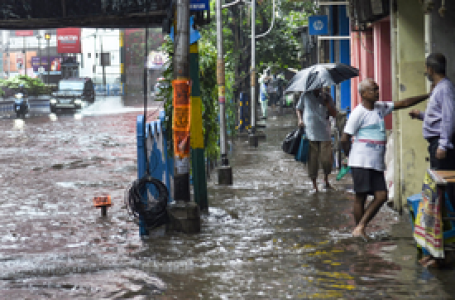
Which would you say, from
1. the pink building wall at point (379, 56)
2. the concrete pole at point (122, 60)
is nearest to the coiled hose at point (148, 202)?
the pink building wall at point (379, 56)

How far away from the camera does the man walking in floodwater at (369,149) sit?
23.0 ft

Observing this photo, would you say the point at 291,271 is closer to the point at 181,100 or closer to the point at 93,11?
the point at 181,100

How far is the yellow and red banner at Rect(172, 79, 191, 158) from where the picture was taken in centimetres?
761

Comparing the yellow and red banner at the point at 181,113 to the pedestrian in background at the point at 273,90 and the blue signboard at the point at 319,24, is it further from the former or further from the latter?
the pedestrian in background at the point at 273,90

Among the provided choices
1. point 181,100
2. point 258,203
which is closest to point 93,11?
point 181,100

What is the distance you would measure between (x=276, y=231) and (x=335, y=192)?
3.07m

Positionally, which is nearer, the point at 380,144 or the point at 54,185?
the point at 380,144

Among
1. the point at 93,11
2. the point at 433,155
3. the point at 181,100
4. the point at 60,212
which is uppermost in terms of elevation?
the point at 93,11

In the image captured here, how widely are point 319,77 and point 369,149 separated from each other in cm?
325

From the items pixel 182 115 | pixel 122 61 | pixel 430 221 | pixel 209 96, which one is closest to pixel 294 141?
pixel 209 96

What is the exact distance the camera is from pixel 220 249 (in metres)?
6.96

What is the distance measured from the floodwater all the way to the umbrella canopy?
5.68ft

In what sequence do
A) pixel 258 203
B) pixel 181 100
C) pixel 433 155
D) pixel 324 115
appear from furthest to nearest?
1. pixel 324 115
2. pixel 258 203
3. pixel 181 100
4. pixel 433 155

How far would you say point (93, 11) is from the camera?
925cm
